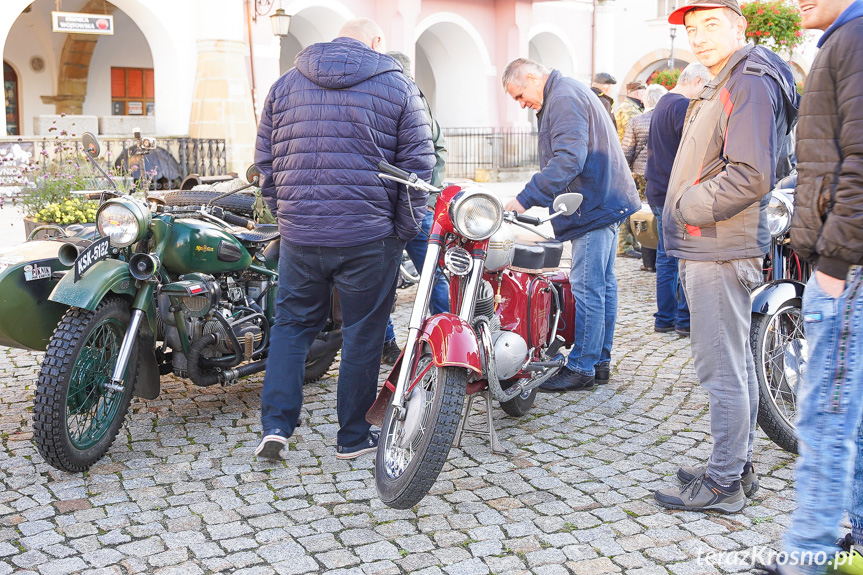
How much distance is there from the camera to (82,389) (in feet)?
12.7

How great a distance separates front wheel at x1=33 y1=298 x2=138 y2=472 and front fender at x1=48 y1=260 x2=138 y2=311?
6 centimetres

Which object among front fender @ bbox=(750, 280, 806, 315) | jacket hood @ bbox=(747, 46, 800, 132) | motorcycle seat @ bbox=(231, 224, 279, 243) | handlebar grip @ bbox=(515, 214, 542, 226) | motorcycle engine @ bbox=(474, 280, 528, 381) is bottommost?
motorcycle engine @ bbox=(474, 280, 528, 381)

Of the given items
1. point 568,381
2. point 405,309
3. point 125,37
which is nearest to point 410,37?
point 125,37

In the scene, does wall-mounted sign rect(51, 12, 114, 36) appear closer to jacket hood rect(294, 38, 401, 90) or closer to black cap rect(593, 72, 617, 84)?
black cap rect(593, 72, 617, 84)

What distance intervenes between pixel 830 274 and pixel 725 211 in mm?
610

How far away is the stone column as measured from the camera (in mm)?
16297

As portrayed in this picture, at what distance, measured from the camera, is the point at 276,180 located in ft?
12.9

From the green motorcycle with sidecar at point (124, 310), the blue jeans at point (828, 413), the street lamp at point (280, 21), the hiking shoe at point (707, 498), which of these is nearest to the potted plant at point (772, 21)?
the street lamp at point (280, 21)

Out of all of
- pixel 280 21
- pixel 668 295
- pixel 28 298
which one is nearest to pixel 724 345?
pixel 28 298

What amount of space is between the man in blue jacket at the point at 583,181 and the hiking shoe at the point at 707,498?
1.63 meters

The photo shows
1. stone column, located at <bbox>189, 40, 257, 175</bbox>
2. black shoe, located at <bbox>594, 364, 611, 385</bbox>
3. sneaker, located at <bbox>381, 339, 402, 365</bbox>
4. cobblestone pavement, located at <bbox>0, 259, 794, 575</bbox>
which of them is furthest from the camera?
stone column, located at <bbox>189, 40, 257, 175</bbox>

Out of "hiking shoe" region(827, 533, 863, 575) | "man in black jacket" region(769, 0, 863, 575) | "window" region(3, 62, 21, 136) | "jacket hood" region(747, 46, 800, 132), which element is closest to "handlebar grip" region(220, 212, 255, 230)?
"jacket hood" region(747, 46, 800, 132)

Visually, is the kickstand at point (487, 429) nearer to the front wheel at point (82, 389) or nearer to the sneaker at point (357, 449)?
the sneaker at point (357, 449)

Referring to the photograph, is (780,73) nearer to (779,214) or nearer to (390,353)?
(779,214)
